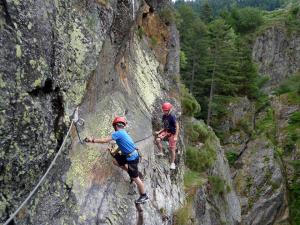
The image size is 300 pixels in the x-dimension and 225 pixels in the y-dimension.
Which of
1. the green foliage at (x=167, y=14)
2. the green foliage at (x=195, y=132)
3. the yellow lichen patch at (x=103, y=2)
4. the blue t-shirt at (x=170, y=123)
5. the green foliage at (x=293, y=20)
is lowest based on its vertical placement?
the green foliage at (x=195, y=132)

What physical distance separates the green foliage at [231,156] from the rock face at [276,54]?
21915 mm

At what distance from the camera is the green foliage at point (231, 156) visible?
156 ft

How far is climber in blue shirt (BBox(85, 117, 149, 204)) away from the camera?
9.88 m

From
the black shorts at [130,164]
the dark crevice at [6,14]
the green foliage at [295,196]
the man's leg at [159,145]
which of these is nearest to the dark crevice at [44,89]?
the dark crevice at [6,14]

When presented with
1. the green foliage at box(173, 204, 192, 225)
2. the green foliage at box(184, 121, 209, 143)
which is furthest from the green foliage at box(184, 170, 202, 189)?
the green foliage at box(173, 204, 192, 225)

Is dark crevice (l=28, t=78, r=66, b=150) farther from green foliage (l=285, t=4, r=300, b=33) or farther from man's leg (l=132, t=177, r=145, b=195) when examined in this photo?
green foliage (l=285, t=4, r=300, b=33)

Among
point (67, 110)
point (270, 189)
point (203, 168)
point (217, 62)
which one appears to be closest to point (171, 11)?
point (203, 168)

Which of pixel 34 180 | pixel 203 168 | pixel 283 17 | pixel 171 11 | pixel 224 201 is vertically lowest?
pixel 224 201

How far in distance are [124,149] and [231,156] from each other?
131ft

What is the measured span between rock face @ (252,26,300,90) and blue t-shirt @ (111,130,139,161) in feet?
198

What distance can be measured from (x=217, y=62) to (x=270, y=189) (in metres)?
17.4

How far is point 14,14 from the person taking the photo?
734cm

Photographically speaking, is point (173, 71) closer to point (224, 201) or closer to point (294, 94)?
point (224, 201)

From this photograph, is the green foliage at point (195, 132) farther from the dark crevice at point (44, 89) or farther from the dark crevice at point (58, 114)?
the dark crevice at point (44, 89)
